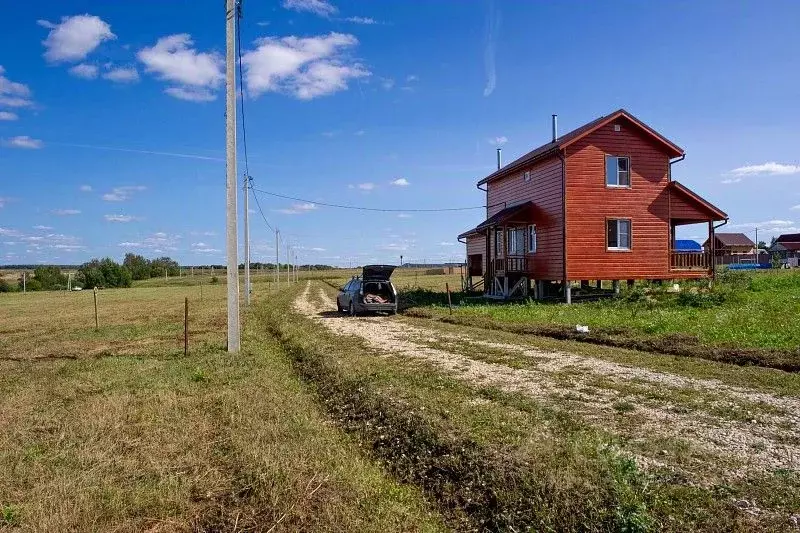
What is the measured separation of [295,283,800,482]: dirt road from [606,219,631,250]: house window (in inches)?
521

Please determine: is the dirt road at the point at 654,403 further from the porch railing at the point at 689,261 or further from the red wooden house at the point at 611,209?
the porch railing at the point at 689,261

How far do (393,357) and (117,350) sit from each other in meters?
7.44

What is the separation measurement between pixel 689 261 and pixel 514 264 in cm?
742

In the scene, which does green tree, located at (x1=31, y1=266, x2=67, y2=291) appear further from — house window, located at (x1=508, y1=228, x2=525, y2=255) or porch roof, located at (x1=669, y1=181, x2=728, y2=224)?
porch roof, located at (x1=669, y1=181, x2=728, y2=224)

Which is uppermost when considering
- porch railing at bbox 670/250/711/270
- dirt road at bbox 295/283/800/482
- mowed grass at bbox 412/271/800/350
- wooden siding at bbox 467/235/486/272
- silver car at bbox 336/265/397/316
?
wooden siding at bbox 467/235/486/272

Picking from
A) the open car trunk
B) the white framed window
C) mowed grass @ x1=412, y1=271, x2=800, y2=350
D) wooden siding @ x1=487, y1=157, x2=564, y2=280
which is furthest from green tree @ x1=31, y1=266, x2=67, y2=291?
mowed grass @ x1=412, y1=271, x2=800, y2=350

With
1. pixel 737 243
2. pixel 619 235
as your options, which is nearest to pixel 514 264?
pixel 619 235

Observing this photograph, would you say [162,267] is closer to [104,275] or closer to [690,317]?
[104,275]

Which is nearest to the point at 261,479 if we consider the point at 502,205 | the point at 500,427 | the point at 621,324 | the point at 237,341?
the point at 500,427

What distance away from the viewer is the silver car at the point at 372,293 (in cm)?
2266

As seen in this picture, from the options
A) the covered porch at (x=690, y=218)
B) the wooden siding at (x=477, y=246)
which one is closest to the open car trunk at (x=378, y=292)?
the wooden siding at (x=477, y=246)

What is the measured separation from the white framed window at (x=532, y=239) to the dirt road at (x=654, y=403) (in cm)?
1425

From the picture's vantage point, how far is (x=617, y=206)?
24.4 meters

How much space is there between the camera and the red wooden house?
78.5ft
